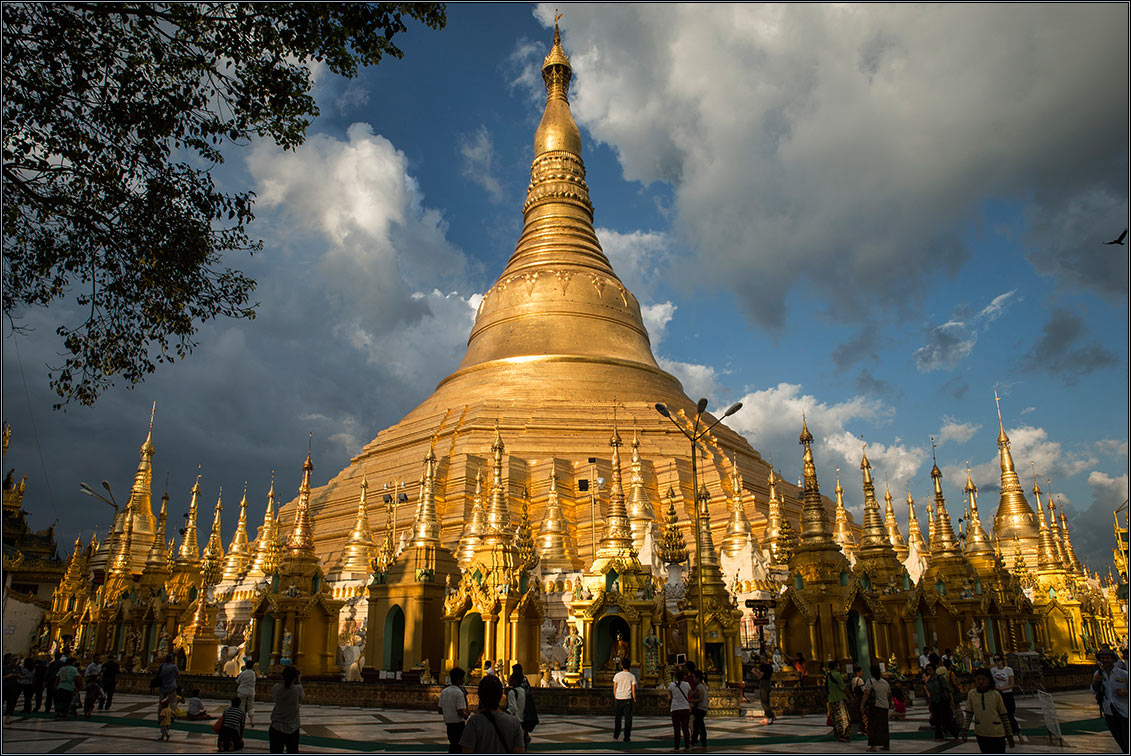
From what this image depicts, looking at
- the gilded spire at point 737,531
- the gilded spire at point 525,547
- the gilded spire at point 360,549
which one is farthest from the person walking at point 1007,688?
the gilded spire at point 360,549

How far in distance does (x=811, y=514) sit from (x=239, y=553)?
25.9 meters

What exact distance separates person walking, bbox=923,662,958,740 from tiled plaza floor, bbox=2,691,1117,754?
312 millimetres

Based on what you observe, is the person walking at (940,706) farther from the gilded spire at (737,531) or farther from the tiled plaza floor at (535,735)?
the gilded spire at (737,531)

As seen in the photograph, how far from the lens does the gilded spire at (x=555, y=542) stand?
2761cm

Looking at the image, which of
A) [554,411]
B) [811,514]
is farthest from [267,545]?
[811,514]

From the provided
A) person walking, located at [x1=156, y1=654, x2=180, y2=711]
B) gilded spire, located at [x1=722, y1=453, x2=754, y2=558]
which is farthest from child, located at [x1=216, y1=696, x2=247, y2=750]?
gilded spire, located at [x1=722, y1=453, x2=754, y2=558]

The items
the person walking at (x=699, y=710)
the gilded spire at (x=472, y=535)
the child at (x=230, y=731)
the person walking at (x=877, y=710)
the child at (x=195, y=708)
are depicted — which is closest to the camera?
the child at (x=230, y=731)

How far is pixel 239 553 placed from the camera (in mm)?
36531

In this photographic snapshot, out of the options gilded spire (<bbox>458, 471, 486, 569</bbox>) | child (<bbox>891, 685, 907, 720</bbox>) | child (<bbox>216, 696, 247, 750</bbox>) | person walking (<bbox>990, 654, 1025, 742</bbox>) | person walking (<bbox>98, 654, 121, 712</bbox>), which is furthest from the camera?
gilded spire (<bbox>458, 471, 486, 569</bbox>)

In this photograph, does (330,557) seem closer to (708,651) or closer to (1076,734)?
(708,651)

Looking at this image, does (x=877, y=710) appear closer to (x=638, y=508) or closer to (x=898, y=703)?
(x=898, y=703)

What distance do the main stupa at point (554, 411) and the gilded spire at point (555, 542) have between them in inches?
38.9

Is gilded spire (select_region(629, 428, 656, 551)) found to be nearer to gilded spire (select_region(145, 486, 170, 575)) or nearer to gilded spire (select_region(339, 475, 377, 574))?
gilded spire (select_region(339, 475, 377, 574))

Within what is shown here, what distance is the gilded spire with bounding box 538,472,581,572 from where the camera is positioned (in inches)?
1087
